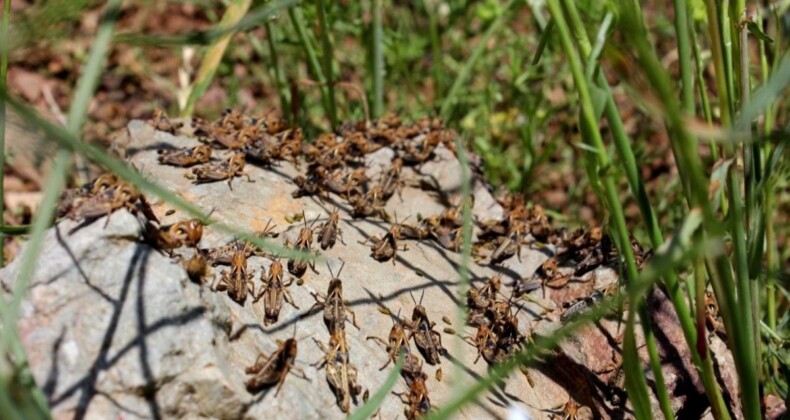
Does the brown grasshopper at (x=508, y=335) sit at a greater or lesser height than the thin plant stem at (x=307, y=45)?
lesser

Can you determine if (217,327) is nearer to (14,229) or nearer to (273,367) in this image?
(273,367)

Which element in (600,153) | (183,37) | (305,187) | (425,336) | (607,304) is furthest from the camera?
(305,187)

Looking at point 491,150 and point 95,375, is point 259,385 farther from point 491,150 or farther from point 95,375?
point 491,150

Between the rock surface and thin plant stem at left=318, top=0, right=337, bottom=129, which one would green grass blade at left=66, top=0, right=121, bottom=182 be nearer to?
the rock surface

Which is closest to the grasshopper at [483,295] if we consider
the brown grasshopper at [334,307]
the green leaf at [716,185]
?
the brown grasshopper at [334,307]

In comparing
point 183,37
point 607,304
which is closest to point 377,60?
point 183,37

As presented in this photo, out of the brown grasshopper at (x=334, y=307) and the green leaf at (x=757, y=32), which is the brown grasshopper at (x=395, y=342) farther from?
the green leaf at (x=757, y=32)
